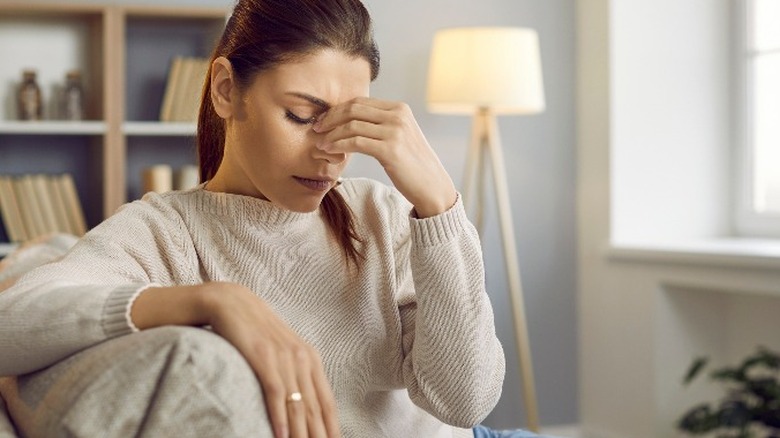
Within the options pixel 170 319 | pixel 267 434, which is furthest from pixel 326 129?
pixel 267 434

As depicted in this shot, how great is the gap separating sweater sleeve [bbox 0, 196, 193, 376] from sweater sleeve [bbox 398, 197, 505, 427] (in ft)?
1.03

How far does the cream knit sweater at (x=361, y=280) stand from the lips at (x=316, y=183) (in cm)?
7

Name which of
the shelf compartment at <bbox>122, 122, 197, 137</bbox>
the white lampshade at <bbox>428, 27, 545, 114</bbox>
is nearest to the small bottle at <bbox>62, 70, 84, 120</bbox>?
the shelf compartment at <bbox>122, 122, 197, 137</bbox>

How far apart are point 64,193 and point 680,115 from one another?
7.29 feet

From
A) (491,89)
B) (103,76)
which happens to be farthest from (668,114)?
(103,76)

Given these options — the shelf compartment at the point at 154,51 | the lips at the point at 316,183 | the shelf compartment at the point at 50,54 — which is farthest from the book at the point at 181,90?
the lips at the point at 316,183

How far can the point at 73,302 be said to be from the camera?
3.14 ft

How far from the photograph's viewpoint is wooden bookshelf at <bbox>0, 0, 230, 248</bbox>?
3.70m

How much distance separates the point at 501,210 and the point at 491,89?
49 centimetres

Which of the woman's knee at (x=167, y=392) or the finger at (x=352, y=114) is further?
the finger at (x=352, y=114)

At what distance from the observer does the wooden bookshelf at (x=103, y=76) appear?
3699 millimetres

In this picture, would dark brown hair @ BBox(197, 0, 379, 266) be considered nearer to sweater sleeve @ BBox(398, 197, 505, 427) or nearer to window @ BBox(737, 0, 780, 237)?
sweater sleeve @ BBox(398, 197, 505, 427)

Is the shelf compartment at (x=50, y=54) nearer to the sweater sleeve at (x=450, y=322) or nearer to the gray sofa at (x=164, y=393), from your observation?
the sweater sleeve at (x=450, y=322)

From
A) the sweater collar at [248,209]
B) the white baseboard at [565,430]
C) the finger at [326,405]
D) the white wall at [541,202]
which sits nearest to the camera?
the finger at [326,405]
